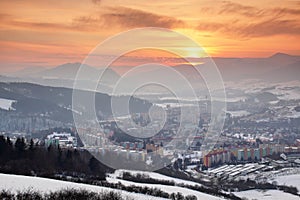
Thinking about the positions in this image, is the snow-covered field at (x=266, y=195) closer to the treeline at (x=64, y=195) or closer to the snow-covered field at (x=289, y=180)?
the snow-covered field at (x=289, y=180)

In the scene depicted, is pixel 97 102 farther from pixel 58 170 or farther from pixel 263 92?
pixel 263 92

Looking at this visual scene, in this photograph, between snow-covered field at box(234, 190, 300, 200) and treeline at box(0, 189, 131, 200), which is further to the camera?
snow-covered field at box(234, 190, 300, 200)

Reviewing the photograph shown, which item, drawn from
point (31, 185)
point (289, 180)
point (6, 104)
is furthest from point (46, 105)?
point (31, 185)

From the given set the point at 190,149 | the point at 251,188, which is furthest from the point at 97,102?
the point at 251,188

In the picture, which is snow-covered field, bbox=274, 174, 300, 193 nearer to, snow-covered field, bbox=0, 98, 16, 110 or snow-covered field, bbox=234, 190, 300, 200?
snow-covered field, bbox=234, 190, 300, 200

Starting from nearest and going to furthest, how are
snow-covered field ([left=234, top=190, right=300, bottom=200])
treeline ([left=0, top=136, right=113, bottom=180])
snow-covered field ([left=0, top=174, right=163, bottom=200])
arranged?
snow-covered field ([left=0, top=174, right=163, bottom=200]), treeline ([left=0, top=136, right=113, bottom=180]), snow-covered field ([left=234, top=190, right=300, bottom=200])

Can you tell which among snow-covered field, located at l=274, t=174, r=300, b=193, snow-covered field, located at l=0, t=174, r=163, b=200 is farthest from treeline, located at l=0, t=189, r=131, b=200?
snow-covered field, located at l=274, t=174, r=300, b=193

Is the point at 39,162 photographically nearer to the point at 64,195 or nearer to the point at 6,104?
the point at 64,195
